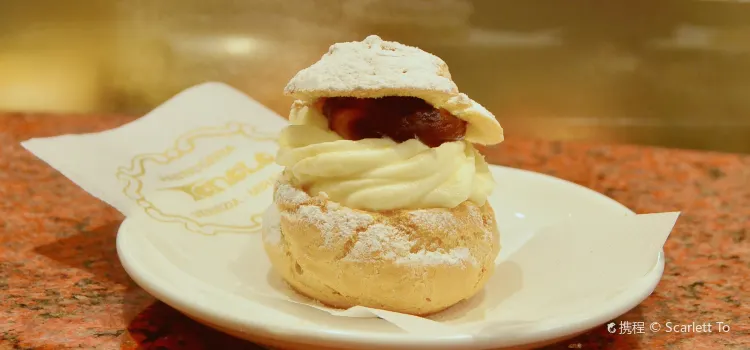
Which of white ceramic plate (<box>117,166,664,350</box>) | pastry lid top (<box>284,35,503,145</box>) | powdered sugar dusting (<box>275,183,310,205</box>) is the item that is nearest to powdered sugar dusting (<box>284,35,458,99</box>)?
pastry lid top (<box>284,35,503,145</box>)

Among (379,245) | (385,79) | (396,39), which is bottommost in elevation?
(396,39)

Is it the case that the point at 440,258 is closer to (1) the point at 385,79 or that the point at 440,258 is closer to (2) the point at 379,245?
(2) the point at 379,245

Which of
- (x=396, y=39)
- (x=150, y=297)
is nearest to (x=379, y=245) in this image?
(x=150, y=297)

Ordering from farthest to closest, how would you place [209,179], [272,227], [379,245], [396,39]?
[396,39] → [209,179] → [272,227] → [379,245]

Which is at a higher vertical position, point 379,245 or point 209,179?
point 379,245

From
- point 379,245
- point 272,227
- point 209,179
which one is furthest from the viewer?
point 209,179

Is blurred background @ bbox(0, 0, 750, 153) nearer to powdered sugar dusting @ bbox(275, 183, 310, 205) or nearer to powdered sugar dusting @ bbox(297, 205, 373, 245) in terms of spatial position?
powdered sugar dusting @ bbox(275, 183, 310, 205)

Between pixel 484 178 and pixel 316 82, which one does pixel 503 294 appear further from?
pixel 316 82
